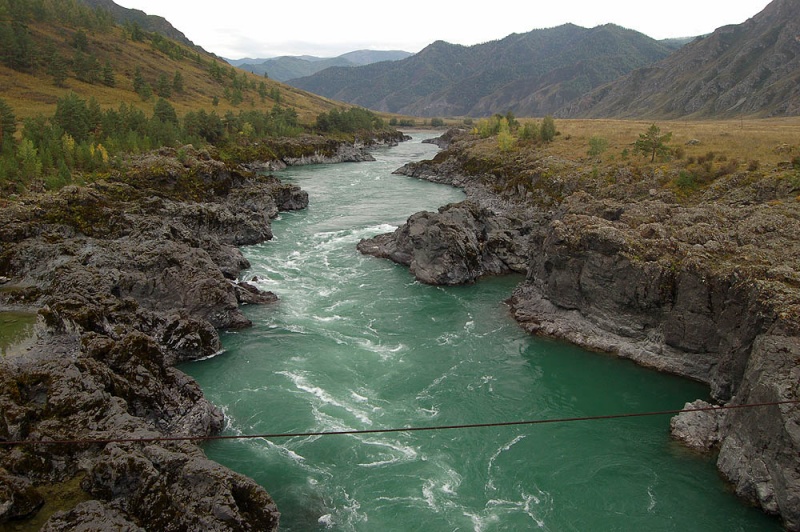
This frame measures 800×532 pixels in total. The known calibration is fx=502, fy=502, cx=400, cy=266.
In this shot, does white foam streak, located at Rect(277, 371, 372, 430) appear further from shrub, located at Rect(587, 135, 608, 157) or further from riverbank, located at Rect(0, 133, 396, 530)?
shrub, located at Rect(587, 135, 608, 157)

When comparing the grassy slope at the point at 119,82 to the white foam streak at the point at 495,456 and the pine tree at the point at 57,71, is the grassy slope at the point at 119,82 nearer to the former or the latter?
the pine tree at the point at 57,71

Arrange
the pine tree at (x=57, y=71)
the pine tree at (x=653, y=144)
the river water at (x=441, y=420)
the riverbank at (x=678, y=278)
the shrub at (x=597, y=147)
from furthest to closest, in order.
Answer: the pine tree at (x=57, y=71) < the shrub at (x=597, y=147) < the pine tree at (x=653, y=144) < the riverbank at (x=678, y=278) < the river water at (x=441, y=420)

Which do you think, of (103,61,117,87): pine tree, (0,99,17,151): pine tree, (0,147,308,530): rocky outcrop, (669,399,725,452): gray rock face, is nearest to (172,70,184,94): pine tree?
(103,61,117,87): pine tree

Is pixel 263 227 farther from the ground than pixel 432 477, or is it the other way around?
pixel 263 227

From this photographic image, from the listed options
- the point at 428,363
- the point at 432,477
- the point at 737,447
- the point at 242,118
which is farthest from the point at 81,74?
the point at 737,447

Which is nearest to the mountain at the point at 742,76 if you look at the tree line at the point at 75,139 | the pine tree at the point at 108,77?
the tree line at the point at 75,139

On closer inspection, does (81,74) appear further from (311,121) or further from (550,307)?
(550,307)

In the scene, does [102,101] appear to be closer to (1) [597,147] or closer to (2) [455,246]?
(2) [455,246]
